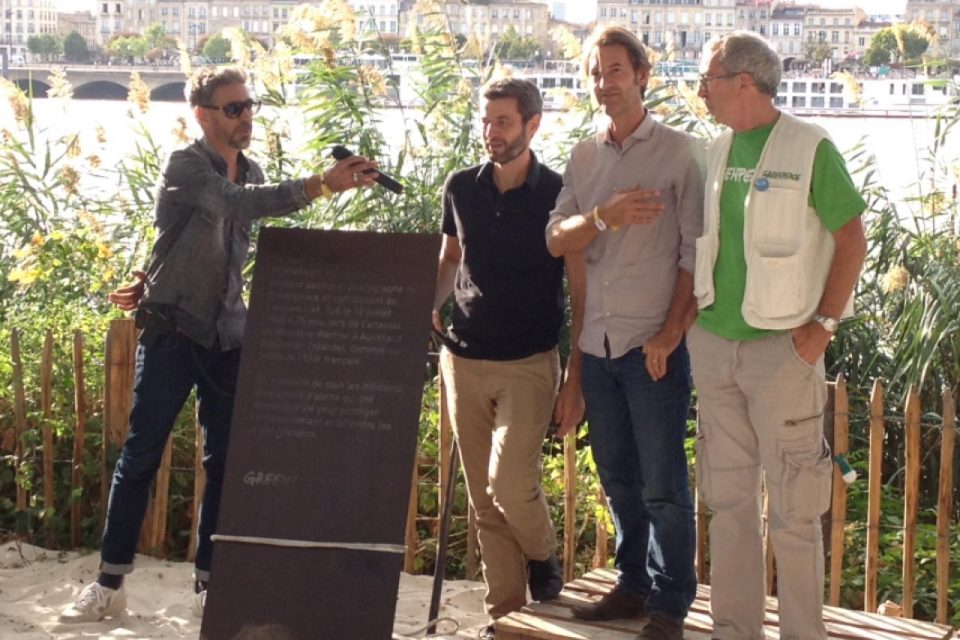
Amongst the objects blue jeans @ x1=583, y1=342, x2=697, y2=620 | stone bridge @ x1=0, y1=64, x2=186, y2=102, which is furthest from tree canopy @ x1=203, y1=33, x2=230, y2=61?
blue jeans @ x1=583, y1=342, x2=697, y2=620

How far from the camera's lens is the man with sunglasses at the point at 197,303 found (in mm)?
4195

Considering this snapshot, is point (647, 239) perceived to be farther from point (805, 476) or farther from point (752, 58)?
point (805, 476)

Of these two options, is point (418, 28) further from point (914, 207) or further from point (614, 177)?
point (614, 177)

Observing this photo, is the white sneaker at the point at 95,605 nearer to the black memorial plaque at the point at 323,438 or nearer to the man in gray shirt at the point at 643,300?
the black memorial plaque at the point at 323,438

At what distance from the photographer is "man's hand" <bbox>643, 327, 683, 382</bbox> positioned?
3.59 m

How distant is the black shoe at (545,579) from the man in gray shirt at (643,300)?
43cm

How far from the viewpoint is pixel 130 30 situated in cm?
1488

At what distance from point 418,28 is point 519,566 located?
3.20 metres

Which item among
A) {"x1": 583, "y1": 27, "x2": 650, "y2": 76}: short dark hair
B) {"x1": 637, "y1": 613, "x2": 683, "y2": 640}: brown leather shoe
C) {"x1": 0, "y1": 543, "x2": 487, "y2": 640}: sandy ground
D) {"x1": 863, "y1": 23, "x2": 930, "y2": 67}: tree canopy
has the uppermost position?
{"x1": 863, "y1": 23, "x2": 930, "y2": 67}: tree canopy

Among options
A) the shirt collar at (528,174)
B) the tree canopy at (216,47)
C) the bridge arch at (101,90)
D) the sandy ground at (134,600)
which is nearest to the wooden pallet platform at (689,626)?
the sandy ground at (134,600)

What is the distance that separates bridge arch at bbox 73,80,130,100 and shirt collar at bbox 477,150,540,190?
10441 mm

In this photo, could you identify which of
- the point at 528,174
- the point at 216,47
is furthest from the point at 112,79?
the point at 528,174

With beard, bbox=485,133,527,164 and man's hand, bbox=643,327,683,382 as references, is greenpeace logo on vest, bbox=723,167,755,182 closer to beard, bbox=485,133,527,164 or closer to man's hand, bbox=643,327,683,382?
man's hand, bbox=643,327,683,382

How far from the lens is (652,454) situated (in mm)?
3633
